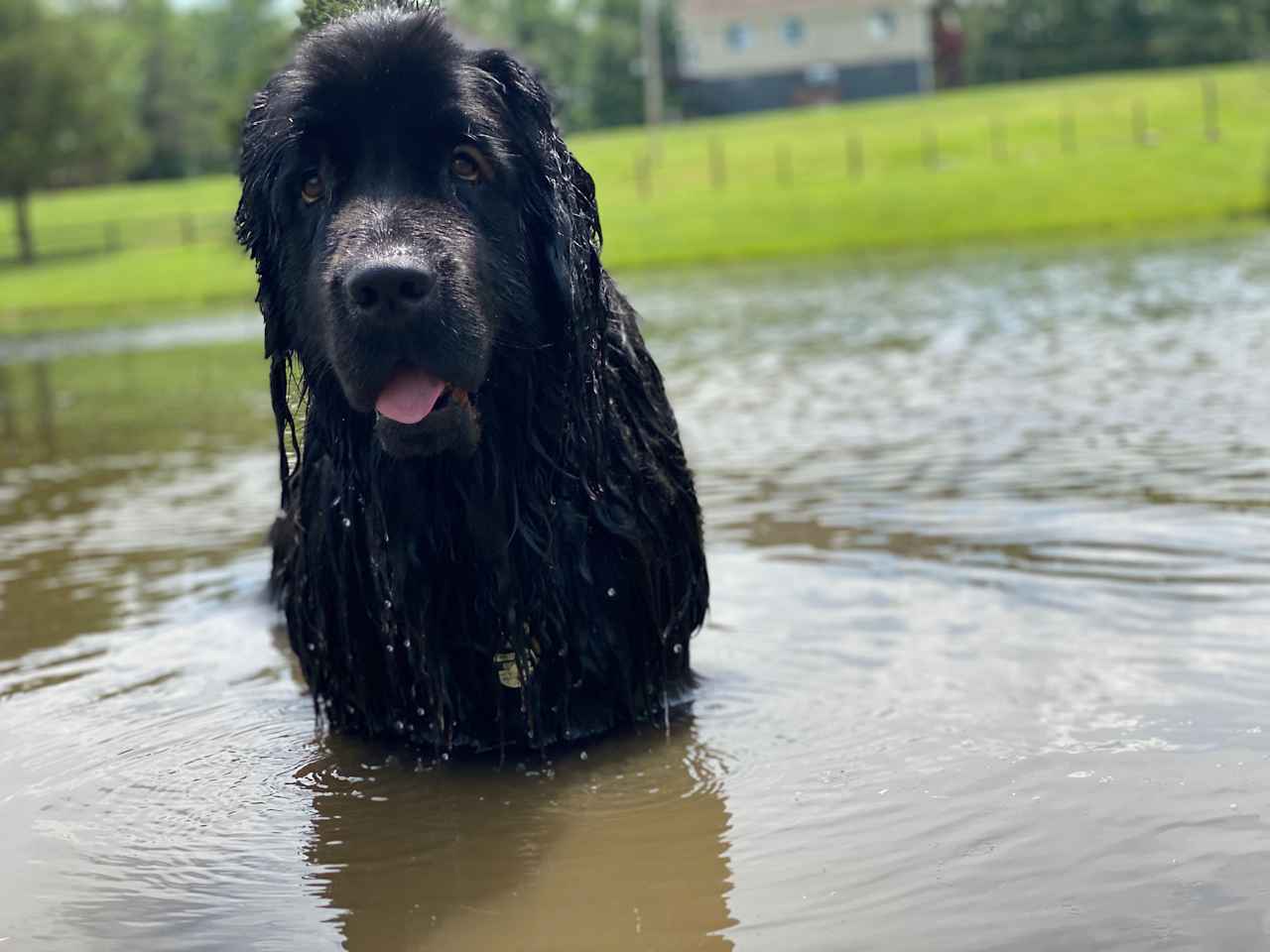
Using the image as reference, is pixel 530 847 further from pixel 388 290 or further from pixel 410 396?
pixel 388 290

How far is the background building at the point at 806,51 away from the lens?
75438mm

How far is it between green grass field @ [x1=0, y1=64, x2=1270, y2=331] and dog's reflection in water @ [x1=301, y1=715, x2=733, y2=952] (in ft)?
89.7

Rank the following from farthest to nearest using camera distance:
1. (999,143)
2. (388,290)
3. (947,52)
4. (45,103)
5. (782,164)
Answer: (947,52)
(45,103)
(782,164)
(999,143)
(388,290)

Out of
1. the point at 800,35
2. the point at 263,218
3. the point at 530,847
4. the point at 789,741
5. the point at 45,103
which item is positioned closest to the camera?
the point at 530,847

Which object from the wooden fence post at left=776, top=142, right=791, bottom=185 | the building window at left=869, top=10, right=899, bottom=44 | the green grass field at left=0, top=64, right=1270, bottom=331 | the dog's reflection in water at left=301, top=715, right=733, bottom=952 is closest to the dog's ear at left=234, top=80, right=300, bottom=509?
the dog's reflection in water at left=301, top=715, right=733, bottom=952

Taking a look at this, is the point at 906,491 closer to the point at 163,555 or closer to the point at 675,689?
the point at 675,689

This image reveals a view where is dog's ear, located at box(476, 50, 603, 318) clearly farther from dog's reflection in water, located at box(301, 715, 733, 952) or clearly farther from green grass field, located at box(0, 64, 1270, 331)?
green grass field, located at box(0, 64, 1270, 331)

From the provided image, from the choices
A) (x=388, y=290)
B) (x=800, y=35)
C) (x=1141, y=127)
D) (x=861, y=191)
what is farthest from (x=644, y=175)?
(x=388, y=290)

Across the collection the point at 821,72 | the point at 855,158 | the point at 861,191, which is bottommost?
the point at 861,191

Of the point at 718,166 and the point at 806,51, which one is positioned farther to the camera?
the point at 806,51

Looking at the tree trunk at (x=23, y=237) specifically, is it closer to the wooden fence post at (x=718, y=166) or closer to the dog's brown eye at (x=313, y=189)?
the wooden fence post at (x=718, y=166)

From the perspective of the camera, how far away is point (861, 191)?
39.2m

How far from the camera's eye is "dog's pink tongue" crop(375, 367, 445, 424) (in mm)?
3828

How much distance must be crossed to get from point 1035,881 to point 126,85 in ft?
328
